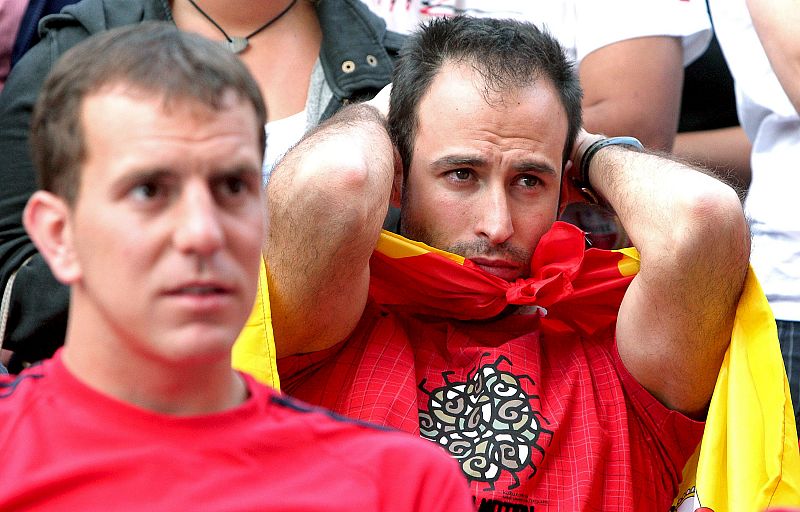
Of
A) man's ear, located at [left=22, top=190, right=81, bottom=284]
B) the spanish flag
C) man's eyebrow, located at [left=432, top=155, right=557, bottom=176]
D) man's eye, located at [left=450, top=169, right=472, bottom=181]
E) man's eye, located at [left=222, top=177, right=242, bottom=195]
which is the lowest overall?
the spanish flag

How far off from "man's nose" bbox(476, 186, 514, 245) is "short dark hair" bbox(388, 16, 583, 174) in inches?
8.6

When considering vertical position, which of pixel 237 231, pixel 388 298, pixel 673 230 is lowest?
pixel 388 298

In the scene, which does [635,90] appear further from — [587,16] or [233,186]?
[233,186]

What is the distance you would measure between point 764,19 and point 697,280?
2.16 feet

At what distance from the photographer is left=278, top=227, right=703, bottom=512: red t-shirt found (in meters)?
2.22

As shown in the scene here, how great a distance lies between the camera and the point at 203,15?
9.43ft

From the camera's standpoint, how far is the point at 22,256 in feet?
8.22

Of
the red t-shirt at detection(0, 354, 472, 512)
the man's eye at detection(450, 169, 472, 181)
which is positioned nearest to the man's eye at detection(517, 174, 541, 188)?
the man's eye at detection(450, 169, 472, 181)

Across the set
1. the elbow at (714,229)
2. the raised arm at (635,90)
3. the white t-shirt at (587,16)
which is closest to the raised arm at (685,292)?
the elbow at (714,229)

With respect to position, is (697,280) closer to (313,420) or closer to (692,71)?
(313,420)

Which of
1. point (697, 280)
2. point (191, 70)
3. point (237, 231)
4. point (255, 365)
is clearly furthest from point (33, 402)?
point (697, 280)

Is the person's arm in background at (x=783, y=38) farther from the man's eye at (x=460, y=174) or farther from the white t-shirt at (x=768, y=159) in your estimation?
the man's eye at (x=460, y=174)

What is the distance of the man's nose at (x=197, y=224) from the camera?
1300 millimetres

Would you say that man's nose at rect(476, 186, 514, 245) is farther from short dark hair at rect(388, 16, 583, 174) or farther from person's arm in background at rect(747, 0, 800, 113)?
person's arm in background at rect(747, 0, 800, 113)
